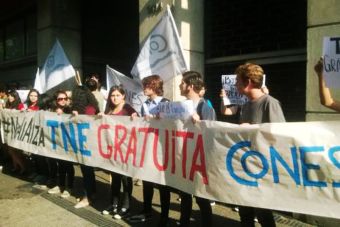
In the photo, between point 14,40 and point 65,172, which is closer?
point 65,172

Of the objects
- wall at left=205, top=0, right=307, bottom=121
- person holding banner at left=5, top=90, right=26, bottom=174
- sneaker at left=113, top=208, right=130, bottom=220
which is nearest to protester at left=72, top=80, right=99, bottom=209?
sneaker at left=113, top=208, right=130, bottom=220

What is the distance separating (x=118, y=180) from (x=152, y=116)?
3.65 feet

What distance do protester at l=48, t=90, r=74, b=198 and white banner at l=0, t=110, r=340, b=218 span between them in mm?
809

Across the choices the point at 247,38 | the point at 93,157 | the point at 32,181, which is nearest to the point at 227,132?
the point at 93,157

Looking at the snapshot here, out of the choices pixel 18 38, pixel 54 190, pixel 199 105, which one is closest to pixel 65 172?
pixel 54 190

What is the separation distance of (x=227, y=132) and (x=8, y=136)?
15.8 ft

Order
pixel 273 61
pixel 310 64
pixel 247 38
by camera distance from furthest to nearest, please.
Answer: pixel 247 38, pixel 273 61, pixel 310 64

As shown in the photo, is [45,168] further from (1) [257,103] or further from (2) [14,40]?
(2) [14,40]

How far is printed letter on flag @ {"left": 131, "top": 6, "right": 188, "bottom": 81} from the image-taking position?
17.6ft

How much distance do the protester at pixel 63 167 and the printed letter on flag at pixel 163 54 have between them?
3.76ft

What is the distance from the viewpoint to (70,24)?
31.8 ft

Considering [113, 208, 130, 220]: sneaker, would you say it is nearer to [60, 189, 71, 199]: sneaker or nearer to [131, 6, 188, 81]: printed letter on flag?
[60, 189, 71, 199]: sneaker

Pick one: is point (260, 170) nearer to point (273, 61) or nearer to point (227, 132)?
point (227, 132)

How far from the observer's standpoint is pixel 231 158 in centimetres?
369
